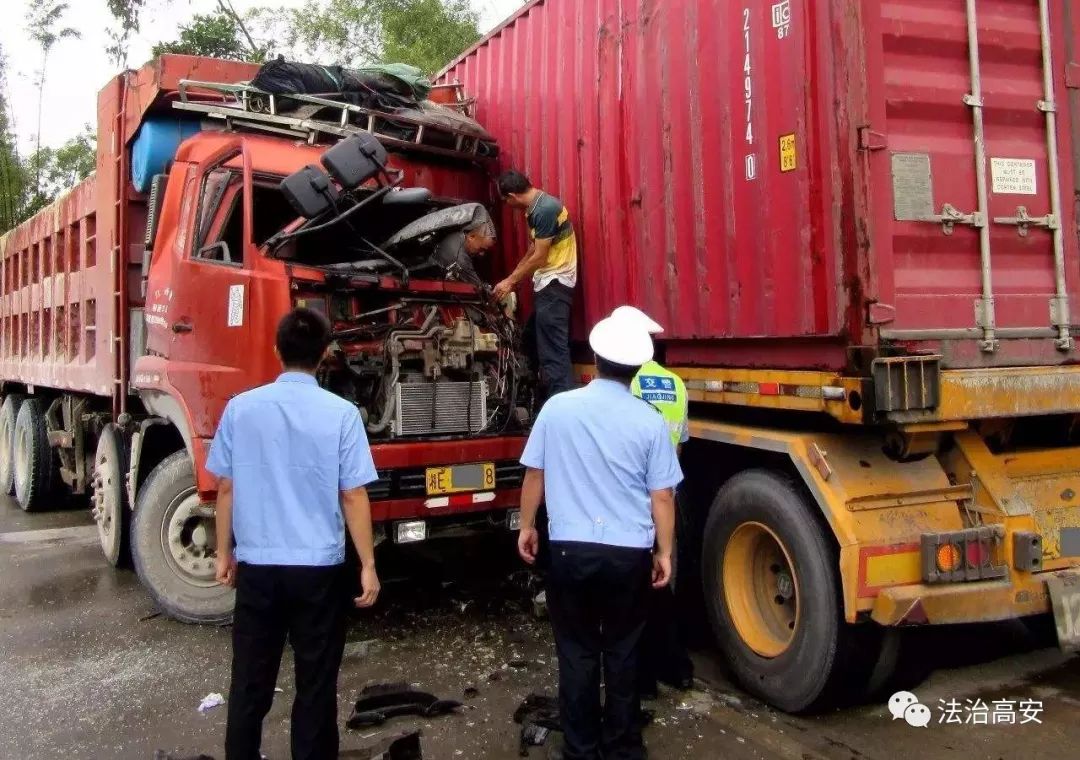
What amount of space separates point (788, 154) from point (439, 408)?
2.04 meters

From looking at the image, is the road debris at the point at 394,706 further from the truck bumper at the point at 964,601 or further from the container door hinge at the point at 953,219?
the container door hinge at the point at 953,219

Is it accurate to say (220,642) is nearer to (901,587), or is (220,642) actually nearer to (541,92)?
(901,587)

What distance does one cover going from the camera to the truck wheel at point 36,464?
8852 mm

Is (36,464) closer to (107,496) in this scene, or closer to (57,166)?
(107,496)

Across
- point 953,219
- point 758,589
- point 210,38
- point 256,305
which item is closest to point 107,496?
point 256,305

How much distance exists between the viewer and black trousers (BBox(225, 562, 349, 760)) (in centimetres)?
278

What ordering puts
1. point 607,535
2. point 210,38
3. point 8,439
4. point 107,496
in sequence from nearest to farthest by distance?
point 607,535 → point 107,496 → point 8,439 → point 210,38

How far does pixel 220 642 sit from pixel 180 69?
3.56m

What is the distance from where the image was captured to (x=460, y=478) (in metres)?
4.39

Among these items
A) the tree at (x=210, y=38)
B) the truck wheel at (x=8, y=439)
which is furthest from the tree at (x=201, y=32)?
the truck wheel at (x=8, y=439)

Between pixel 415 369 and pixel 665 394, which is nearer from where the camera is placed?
pixel 665 394

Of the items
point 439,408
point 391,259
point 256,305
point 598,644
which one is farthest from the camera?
point 391,259

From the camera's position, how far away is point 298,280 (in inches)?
172

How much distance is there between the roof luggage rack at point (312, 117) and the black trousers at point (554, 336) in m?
1.32
